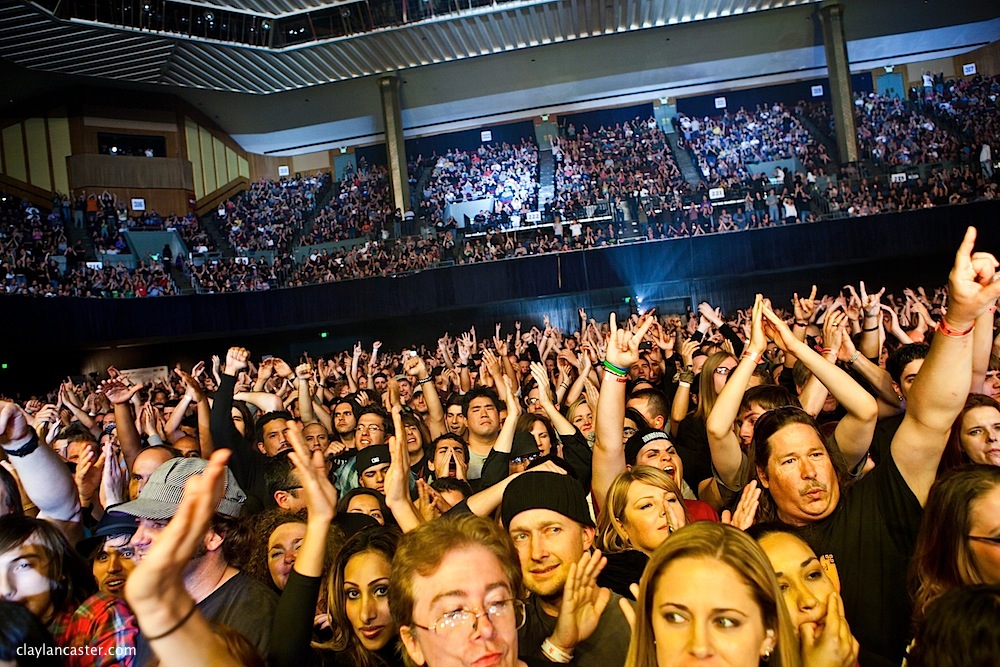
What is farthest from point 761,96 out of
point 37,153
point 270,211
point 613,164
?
point 37,153

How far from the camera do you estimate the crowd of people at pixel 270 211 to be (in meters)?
21.0

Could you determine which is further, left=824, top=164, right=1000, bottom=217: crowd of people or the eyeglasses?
left=824, top=164, right=1000, bottom=217: crowd of people

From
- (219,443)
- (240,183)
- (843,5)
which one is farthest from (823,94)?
(219,443)

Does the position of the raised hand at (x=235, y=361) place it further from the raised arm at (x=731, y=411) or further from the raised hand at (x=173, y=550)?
the raised hand at (x=173, y=550)

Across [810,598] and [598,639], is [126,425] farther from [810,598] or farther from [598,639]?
[810,598]

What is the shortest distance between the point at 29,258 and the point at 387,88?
10016 millimetres

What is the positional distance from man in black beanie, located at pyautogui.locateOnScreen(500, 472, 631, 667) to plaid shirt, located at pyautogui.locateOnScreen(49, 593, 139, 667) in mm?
1037

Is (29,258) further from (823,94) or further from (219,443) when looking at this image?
(823,94)

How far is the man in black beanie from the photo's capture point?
6.78ft

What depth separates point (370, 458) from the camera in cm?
382

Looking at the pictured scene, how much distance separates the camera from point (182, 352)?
18234mm

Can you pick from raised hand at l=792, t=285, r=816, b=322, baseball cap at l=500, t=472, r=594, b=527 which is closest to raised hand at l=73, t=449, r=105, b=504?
baseball cap at l=500, t=472, r=594, b=527

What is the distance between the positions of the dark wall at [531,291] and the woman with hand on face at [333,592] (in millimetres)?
12833

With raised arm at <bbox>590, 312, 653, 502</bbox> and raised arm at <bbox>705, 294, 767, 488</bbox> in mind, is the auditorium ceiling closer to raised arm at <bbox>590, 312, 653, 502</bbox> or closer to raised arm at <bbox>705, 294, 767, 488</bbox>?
raised arm at <bbox>705, 294, 767, 488</bbox>
